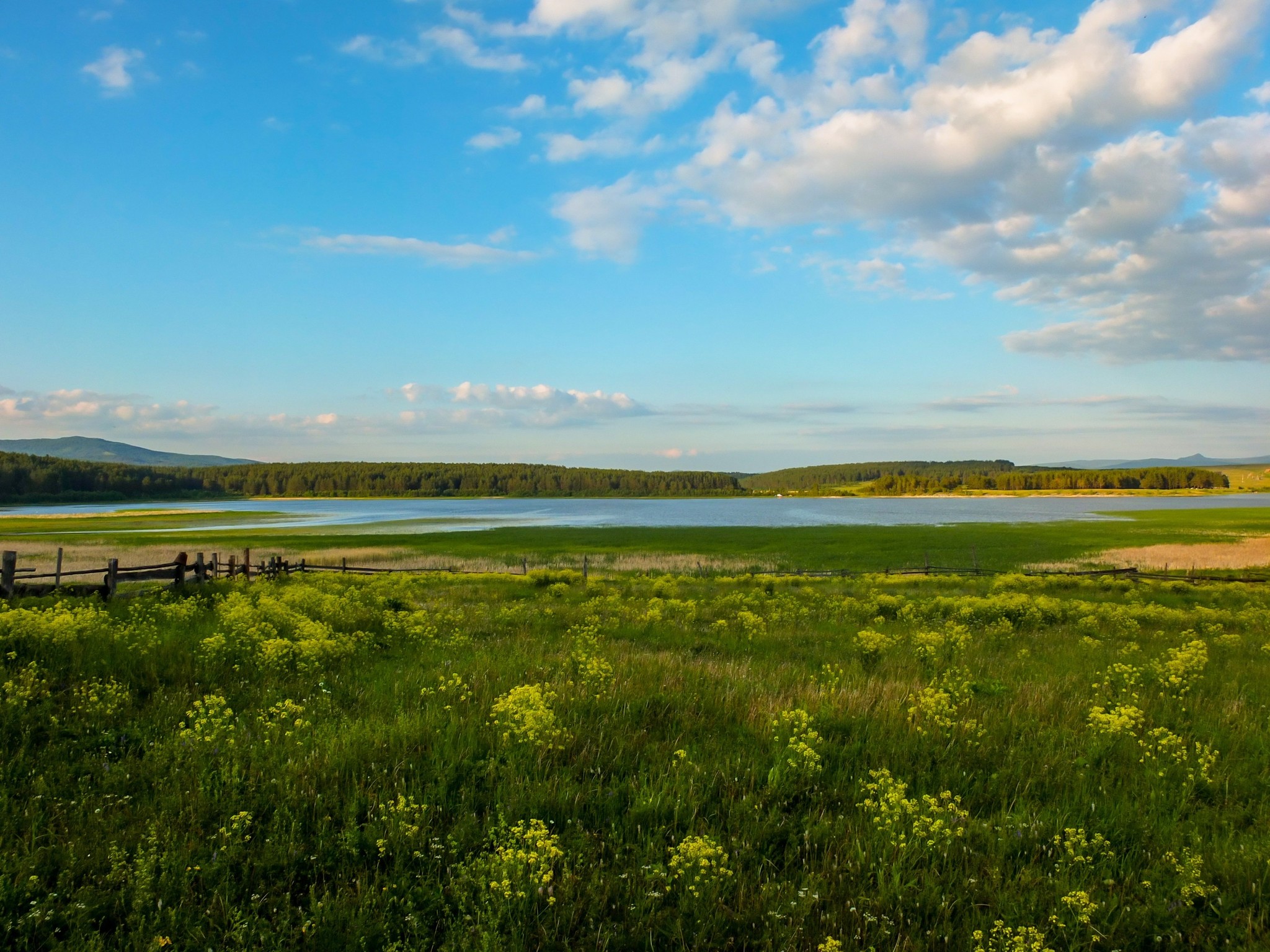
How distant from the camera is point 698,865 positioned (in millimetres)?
4820

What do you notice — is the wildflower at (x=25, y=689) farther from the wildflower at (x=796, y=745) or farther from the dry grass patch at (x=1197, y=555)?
the dry grass patch at (x=1197, y=555)

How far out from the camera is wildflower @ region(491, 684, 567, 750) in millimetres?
6438

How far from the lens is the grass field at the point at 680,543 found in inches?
1818

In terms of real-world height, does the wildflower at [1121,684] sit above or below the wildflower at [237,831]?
below

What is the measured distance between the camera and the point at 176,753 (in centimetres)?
617

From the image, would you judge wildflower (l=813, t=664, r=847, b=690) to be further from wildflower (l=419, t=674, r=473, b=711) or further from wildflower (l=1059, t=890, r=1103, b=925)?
wildflower (l=419, t=674, r=473, b=711)

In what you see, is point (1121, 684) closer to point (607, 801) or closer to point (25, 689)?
point (607, 801)

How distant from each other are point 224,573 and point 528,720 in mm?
33298

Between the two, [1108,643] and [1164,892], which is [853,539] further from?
[1164,892]

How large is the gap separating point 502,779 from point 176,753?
3.11 meters

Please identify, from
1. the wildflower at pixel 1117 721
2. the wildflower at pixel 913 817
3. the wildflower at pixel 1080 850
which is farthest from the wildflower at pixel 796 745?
the wildflower at pixel 1117 721

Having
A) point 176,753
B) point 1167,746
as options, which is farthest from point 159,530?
point 1167,746

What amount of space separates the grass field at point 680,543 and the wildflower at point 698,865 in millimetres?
35576

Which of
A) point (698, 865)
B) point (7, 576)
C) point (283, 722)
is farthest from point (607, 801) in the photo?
point (7, 576)
